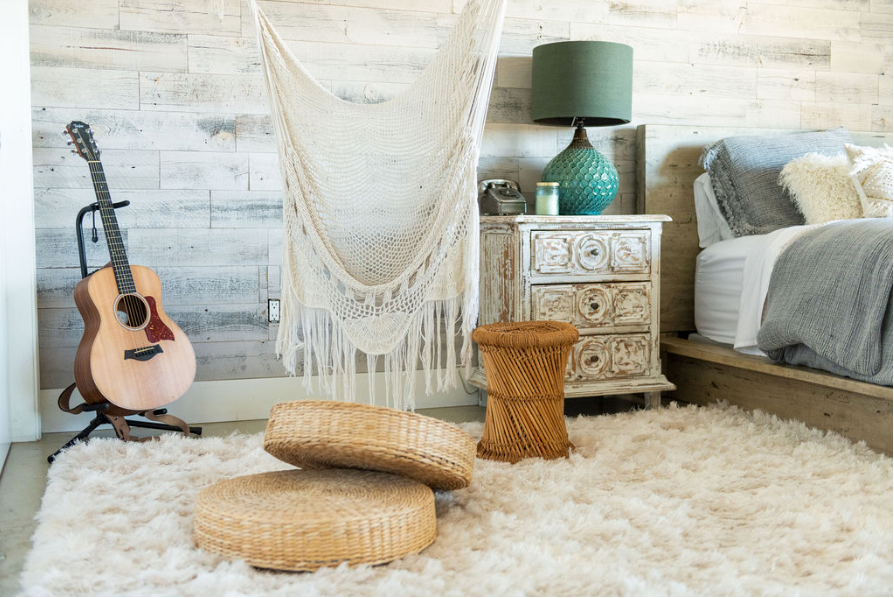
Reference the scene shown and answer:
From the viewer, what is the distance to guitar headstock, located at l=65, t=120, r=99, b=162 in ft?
7.45

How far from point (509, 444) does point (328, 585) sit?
867 millimetres

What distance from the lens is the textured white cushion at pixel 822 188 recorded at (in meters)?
2.53

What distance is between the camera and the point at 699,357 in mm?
2674

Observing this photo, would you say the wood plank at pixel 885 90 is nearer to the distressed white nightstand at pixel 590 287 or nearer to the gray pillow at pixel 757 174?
the gray pillow at pixel 757 174

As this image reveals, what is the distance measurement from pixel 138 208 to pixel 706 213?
1985 millimetres

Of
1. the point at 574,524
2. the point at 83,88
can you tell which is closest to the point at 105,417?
the point at 83,88

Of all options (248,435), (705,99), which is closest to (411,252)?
(248,435)

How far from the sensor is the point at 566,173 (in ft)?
8.56

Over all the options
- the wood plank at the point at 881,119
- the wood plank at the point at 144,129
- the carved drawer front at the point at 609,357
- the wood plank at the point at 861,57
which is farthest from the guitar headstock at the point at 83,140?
the wood plank at the point at 881,119

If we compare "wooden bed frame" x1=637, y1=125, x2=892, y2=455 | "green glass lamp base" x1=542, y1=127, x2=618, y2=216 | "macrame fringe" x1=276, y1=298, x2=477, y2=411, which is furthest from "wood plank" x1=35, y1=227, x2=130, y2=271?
"wooden bed frame" x1=637, y1=125, x2=892, y2=455

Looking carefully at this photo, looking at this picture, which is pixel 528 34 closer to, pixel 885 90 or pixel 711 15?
pixel 711 15

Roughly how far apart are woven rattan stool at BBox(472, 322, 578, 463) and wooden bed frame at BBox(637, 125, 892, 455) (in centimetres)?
74

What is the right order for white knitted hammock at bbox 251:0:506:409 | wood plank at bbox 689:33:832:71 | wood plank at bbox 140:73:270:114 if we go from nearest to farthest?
1. white knitted hammock at bbox 251:0:506:409
2. wood plank at bbox 140:73:270:114
3. wood plank at bbox 689:33:832:71

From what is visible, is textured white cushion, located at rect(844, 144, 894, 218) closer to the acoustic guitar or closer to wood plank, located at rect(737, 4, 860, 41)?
wood plank, located at rect(737, 4, 860, 41)
